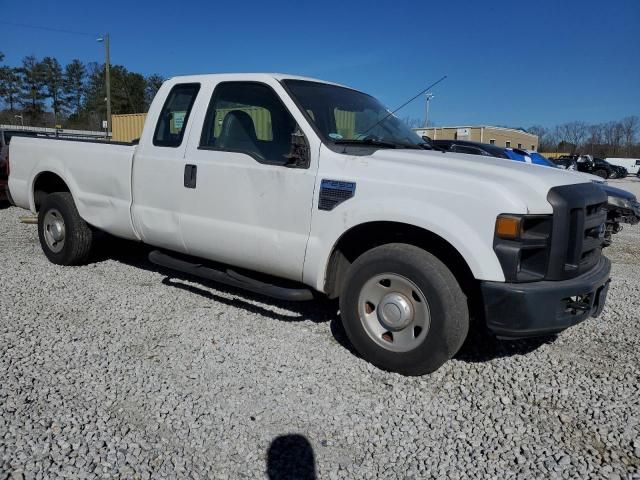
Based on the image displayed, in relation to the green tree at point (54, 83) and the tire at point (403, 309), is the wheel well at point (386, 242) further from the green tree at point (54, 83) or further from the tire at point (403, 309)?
the green tree at point (54, 83)

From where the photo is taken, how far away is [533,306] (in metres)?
2.88

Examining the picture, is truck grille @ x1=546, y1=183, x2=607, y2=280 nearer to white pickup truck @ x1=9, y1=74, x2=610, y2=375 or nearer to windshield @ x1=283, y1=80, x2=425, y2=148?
white pickup truck @ x1=9, y1=74, x2=610, y2=375

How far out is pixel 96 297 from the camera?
473cm

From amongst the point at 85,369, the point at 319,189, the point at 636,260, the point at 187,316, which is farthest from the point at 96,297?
the point at 636,260

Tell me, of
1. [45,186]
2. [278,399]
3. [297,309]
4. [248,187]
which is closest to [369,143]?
[248,187]

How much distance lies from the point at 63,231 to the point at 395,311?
404 cm

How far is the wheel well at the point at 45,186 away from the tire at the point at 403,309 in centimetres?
394

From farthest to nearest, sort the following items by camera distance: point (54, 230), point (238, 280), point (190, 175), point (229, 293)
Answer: point (54, 230) < point (229, 293) < point (190, 175) < point (238, 280)

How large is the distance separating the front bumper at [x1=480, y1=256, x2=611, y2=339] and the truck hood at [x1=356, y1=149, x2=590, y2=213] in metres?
0.45

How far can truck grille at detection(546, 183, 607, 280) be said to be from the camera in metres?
2.94

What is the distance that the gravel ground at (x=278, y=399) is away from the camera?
2.48m

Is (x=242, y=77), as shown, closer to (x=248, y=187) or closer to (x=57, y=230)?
(x=248, y=187)

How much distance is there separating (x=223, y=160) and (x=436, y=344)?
7.05ft

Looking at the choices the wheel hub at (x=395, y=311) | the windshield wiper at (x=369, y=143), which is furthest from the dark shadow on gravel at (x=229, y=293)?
the windshield wiper at (x=369, y=143)
